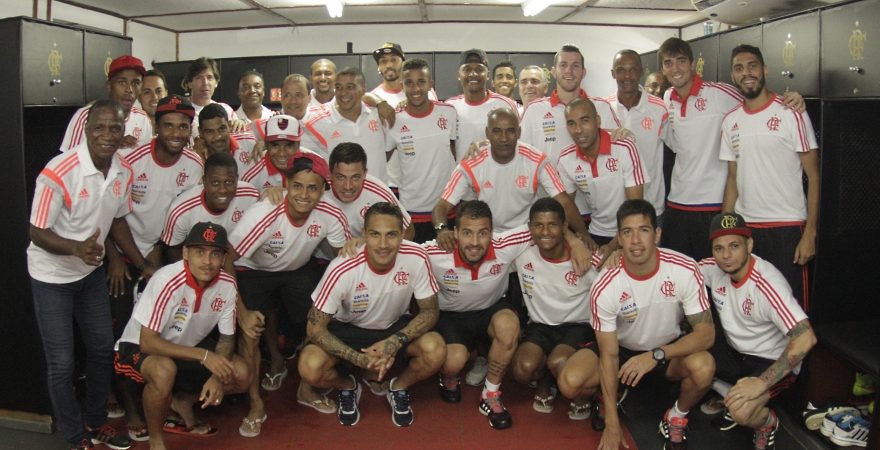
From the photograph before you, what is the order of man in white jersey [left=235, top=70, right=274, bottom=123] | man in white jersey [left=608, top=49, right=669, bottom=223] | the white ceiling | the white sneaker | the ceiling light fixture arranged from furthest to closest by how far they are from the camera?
the white ceiling → the ceiling light fixture → man in white jersey [left=235, top=70, right=274, bottom=123] → man in white jersey [left=608, top=49, right=669, bottom=223] → the white sneaker

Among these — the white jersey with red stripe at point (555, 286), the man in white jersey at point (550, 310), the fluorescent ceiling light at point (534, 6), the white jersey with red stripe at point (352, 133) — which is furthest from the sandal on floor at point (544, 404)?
the fluorescent ceiling light at point (534, 6)

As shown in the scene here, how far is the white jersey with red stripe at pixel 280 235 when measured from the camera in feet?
11.7

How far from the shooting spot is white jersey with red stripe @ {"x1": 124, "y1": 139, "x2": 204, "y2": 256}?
3.62m

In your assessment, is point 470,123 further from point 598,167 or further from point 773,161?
point 773,161

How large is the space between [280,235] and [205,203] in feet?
1.36

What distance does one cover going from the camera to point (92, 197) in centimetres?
301

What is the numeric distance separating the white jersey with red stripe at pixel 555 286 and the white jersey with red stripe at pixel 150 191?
1891mm

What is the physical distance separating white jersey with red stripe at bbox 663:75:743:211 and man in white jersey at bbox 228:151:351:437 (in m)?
1.96

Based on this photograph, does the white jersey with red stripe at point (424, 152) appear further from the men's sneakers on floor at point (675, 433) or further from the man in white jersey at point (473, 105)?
the men's sneakers on floor at point (675, 433)

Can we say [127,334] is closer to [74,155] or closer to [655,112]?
[74,155]

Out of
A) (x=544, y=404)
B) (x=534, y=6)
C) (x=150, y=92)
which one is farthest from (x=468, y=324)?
(x=534, y=6)

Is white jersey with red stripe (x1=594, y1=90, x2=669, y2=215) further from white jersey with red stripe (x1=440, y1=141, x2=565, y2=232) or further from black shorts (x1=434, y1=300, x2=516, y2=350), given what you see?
black shorts (x1=434, y1=300, x2=516, y2=350)

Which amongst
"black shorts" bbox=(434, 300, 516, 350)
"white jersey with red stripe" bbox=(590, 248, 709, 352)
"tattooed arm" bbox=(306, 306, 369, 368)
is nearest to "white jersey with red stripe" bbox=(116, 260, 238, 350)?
"tattooed arm" bbox=(306, 306, 369, 368)

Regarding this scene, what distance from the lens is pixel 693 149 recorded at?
3.99 meters
